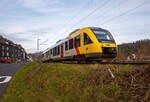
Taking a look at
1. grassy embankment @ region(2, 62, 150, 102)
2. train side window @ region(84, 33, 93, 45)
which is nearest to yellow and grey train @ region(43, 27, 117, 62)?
train side window @ region(84, 33, 93, 45)

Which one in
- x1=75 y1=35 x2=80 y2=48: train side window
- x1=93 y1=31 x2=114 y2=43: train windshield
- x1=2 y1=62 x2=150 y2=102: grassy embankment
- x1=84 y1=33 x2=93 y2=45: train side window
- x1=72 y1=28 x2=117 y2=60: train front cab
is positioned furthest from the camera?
x1=75 y1=35 x2=80 y2=48: train side window

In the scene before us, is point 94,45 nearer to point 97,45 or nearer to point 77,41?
point 97,45

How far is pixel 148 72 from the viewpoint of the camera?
12.9 ft

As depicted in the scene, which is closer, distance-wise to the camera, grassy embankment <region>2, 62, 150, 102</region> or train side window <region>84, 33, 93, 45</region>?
grassy embankment <region>2, 62, 150, 102</region>

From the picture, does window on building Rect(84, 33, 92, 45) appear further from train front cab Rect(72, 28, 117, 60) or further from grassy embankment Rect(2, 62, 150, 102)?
grassy embankment Rect(2, 62, 150, 102)

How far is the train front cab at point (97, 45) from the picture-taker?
8894 mm

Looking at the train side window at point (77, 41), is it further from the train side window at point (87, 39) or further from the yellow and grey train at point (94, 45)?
the train side window at point (87, 39)

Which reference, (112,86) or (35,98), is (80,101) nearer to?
(112,86)

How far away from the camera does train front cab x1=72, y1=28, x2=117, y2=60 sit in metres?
8.89

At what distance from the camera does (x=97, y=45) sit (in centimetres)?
888

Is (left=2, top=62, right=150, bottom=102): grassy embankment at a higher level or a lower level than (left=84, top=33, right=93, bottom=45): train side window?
lower

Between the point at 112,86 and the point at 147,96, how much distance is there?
39.7 inches

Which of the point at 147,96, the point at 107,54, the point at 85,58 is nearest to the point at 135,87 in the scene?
the point at 147,96

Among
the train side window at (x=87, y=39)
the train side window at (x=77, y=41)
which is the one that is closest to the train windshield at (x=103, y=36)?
the train side window at (x=87, y=39)
